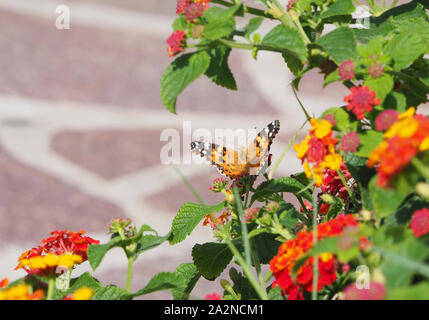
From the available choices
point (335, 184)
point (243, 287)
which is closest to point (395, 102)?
point (335, 184)

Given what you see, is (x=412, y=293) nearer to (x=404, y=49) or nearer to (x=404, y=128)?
(x=404, y=128)

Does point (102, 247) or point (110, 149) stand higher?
point (110, 149)

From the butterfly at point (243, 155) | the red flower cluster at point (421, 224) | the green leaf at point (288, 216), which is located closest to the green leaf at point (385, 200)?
the red flower cluster at point (421, 224)

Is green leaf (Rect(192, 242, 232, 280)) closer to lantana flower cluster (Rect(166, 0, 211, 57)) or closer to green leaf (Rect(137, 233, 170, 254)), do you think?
green leaf (Rect(137, 233, 170, 254))

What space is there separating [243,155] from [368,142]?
38 centimetres

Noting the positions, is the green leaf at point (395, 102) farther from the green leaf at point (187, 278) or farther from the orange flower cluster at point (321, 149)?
the green leaf at point (187, 278)

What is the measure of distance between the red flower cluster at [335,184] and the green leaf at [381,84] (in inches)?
9.9

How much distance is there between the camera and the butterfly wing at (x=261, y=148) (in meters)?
1.02

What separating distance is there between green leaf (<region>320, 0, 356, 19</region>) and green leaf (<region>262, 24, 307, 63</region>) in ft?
0.24

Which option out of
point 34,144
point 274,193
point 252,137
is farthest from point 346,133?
point 34,144

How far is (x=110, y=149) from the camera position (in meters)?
2.79

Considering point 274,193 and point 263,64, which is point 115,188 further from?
point 274,193

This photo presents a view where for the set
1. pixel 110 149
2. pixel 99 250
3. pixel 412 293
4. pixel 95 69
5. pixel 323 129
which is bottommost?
pixel 412 293
